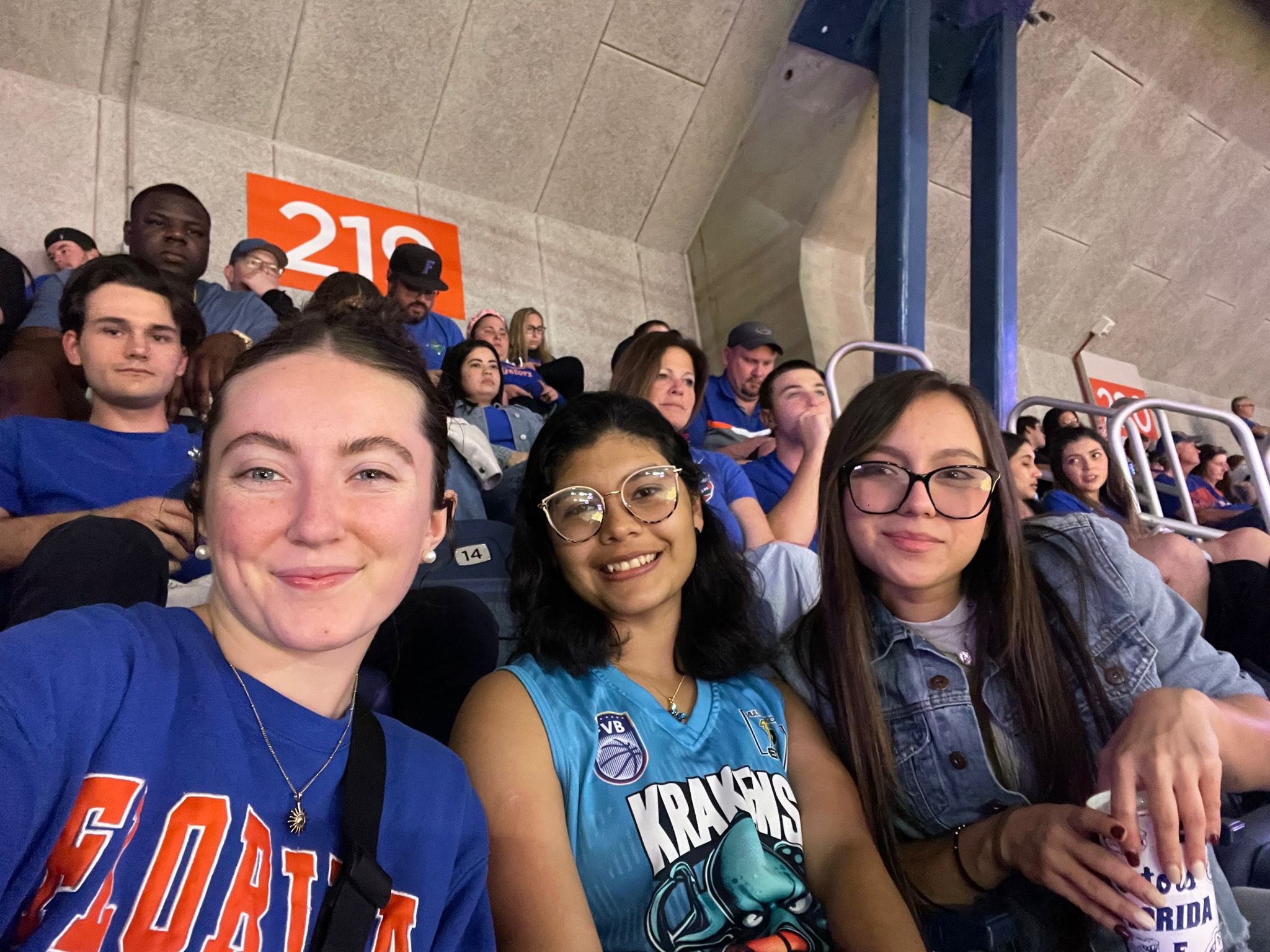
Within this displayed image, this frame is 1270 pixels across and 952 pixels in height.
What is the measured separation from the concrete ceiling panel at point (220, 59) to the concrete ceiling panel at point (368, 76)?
0.10m

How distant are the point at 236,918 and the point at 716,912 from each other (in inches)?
24.3

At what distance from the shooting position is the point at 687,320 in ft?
20.9

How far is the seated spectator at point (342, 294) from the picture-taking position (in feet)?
4.11

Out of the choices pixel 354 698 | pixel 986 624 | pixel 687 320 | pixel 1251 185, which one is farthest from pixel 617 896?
pixel 1251 185

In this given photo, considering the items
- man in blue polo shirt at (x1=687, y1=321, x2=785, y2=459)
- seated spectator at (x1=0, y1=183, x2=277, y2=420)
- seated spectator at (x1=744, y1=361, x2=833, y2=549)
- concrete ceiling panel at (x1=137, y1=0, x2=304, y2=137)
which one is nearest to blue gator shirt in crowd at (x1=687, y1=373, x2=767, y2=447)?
man in blue polo shirt at (x1=687, y1=321, x2=785, y2=459)

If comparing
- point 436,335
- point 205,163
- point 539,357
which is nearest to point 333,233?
point 205,163

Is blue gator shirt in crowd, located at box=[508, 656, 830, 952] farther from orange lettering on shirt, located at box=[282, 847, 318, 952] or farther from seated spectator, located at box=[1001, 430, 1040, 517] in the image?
seated spectator, located at box=[1001, 430, 1040, 517]

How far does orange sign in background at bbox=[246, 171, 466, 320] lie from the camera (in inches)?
186

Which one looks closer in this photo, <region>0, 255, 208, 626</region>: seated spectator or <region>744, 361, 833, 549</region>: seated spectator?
<region>0, 255, 208, 626</region>: seated spectator

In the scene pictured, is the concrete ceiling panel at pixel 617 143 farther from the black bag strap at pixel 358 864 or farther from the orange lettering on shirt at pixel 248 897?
the orange lettering on shirt at pixel 248 897

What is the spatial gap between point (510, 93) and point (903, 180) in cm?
250

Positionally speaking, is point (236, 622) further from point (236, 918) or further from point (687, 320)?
point (687, 320)

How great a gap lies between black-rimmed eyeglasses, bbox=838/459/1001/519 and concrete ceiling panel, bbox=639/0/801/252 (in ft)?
17.0

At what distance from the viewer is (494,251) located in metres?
5.56
